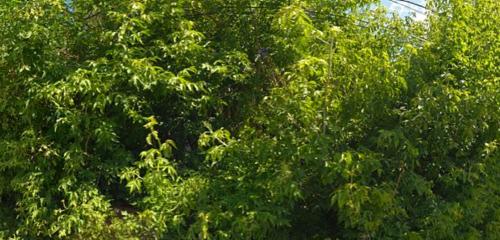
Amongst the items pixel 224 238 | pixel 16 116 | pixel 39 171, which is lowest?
pixel 224 238

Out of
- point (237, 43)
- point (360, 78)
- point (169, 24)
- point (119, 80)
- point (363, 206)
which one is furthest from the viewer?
point (237, 43)

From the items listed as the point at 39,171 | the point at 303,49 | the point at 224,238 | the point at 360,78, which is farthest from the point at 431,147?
the point at 39,171

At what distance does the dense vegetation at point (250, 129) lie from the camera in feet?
13.8

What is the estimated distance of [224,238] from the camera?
13.5 ft

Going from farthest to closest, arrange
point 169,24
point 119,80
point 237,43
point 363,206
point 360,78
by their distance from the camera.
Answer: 1. point 237,43
2. point 169,24
3. point 119,80
4. point 360,78
5. point 363,206

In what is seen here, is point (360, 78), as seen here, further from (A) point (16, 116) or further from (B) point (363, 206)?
(A) point (16, 116)

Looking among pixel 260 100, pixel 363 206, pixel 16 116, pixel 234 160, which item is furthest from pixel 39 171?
pixel 363 206

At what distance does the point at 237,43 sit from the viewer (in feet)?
17.7

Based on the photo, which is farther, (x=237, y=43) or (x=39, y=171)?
(x=237, y=43)

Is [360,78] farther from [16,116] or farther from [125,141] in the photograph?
[16,116]

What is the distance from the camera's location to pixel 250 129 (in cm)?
465

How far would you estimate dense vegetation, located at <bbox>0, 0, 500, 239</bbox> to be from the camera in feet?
13.8

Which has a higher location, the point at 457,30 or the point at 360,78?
the point at 457,30

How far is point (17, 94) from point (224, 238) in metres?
1.91
